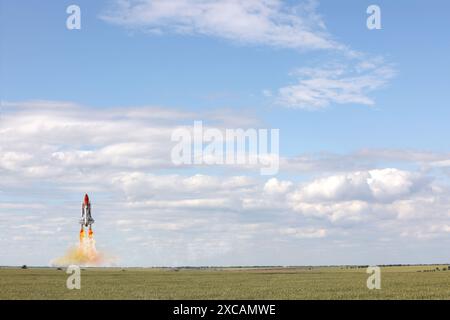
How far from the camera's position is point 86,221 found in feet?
273
